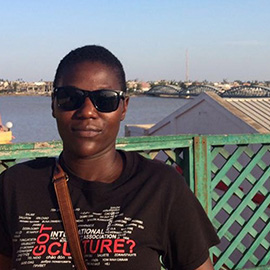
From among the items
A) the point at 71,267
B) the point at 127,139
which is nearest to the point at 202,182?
the point at 127,139

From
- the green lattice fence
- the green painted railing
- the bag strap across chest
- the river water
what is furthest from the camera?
the river water

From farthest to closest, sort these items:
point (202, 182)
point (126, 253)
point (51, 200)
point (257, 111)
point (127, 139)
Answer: point (257, 111)
point (202, 182)
point (127, 139)
point (51, 200)
point (126, 253)

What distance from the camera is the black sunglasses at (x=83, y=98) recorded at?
75.9 inches

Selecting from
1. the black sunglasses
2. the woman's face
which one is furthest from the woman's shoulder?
the black sunglasses

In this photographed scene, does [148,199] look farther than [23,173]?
No

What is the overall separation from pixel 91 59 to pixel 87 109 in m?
0.19

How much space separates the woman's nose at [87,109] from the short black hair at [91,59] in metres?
0.15

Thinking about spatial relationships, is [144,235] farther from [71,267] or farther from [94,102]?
[94,102]

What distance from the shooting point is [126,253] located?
1.80 m

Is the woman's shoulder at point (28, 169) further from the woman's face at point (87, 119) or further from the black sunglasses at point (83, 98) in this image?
the black sunglasses at point (83, 98)

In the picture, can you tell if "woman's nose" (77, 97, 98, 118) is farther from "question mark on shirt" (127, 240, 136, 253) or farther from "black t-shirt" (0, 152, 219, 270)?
"question mark on shirt" (127, 240, 136, 253)

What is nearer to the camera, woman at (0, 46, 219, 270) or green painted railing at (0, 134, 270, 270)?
woman at (0, 46, 219, 270)

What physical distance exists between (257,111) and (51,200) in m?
6.06

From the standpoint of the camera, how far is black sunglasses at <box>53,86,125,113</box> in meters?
1.93
